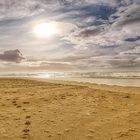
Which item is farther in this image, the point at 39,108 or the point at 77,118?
the point at 39,108

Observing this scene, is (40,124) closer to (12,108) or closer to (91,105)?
(12,108)

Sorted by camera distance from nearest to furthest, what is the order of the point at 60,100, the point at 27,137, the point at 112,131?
the point at 27,137, the point at 112,131, the point at 60,100

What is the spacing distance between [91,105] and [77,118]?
2931 mm

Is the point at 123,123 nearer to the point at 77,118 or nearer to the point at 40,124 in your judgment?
the point at 77,118

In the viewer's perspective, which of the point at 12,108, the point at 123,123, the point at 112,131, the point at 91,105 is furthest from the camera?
the point at 91,105

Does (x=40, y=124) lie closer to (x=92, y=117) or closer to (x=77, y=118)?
(x=77, y=118)

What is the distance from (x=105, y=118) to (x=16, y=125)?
3.73 metres

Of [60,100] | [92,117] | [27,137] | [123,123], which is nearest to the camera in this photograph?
[27,137]

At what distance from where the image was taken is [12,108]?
40.7ft

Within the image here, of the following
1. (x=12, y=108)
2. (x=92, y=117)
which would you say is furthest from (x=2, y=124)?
(x=92, y=117)

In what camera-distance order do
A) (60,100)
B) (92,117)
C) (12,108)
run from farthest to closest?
(60,100) < (12,108) < (92,117)

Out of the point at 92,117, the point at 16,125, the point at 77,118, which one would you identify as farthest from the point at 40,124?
the point at 92,117

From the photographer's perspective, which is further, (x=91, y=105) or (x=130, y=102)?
(x=130, y=102)

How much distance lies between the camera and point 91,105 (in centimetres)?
1359
